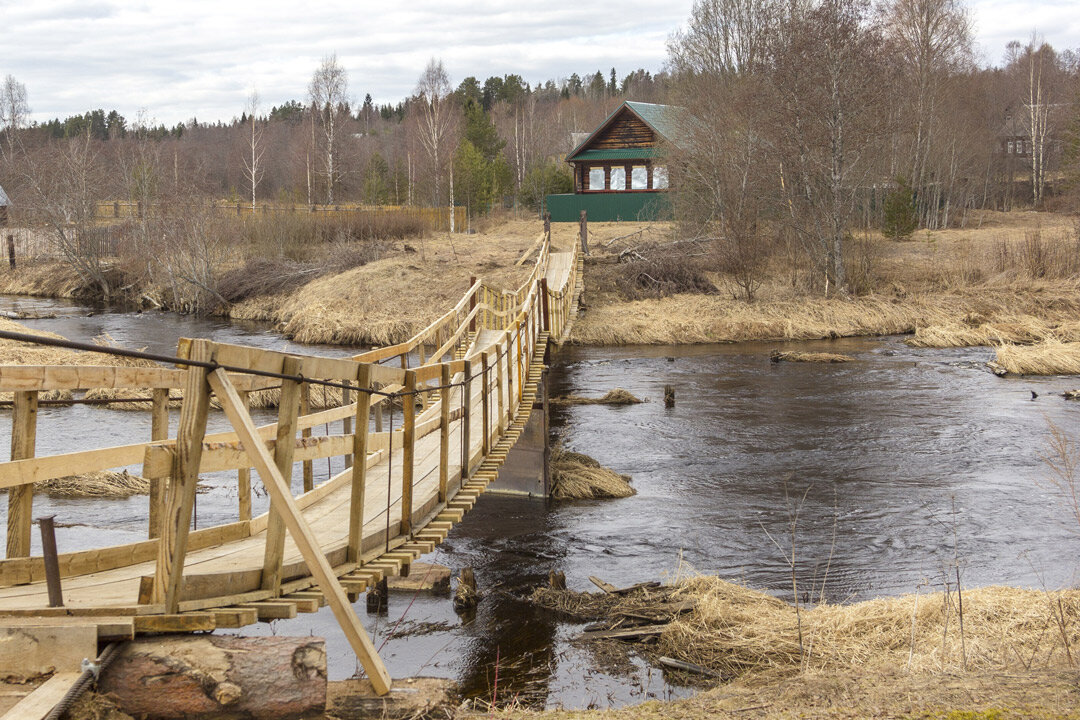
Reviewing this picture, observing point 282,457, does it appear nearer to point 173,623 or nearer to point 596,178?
point 173,623

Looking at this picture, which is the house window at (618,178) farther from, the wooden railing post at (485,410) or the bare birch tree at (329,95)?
the wooden railing post at (485,410)

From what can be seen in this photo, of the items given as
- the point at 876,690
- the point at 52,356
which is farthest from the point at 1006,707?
the point at 52,356

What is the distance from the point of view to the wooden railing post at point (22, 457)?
17.3 feet

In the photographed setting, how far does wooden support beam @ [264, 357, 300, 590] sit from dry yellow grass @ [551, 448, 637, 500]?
9.82 m

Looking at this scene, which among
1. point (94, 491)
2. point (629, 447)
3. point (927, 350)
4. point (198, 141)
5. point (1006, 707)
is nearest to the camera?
point (1006, 707)

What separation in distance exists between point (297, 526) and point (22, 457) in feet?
6.16

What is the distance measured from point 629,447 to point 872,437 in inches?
173

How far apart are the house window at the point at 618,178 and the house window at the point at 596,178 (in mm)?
544

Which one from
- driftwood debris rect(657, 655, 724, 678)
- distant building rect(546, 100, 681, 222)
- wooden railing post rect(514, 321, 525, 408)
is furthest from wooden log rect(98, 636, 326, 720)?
distant building rect(546, 100, 681, 222)

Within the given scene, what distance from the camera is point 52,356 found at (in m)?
21.4

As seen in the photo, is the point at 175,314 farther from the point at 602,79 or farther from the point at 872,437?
the point at 602,79

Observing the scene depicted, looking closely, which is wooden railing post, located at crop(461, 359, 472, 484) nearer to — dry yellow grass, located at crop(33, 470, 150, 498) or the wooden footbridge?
the wooden footbridge

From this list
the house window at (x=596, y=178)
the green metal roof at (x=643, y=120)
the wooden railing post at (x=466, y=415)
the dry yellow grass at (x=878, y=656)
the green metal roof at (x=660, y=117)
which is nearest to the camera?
the dry yellow grass at (x=878, y=656)

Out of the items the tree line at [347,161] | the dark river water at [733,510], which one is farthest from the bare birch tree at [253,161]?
the dark river water at [733,510]
